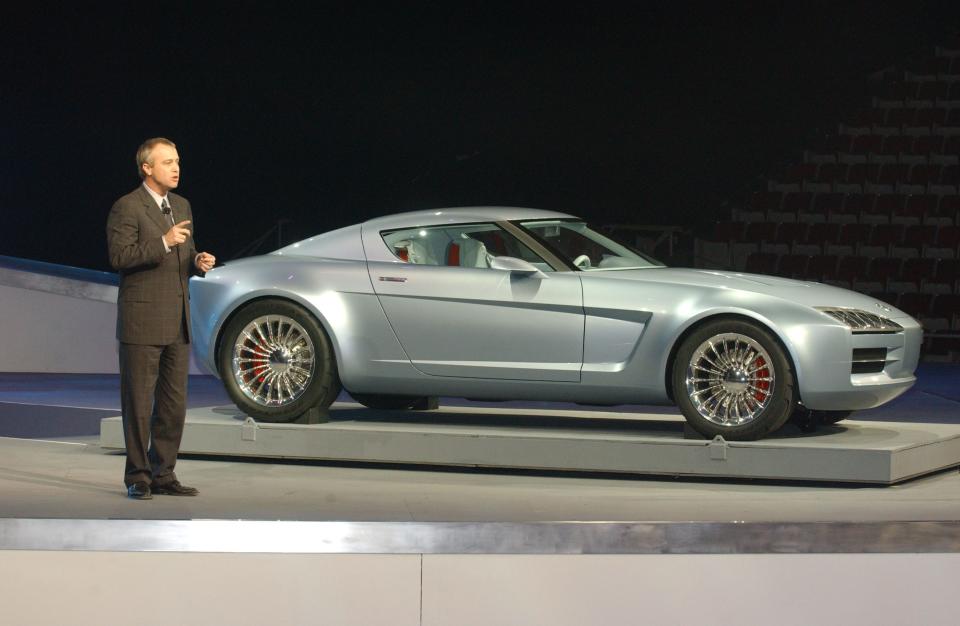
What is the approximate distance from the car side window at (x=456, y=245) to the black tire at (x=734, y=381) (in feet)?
3.07

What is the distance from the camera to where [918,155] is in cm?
1938

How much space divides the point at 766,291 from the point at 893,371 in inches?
29.9

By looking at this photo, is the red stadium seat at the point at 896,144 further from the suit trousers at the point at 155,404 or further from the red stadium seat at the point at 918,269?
the suit trousers at the point at 155,404

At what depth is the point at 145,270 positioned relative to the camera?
16.5 ft

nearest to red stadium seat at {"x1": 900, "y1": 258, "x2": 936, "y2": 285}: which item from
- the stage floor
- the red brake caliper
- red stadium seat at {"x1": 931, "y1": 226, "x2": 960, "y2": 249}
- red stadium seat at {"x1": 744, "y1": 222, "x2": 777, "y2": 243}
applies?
red stadium seat at {"x1": 931, "y1": 226, "x2": 960, "y2": 249}

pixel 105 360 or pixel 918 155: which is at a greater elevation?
pixel 918 155

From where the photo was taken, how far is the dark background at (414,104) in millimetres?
16172

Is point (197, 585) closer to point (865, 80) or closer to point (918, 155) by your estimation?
point (918, 155)

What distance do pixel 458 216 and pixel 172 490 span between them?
79.7 inches

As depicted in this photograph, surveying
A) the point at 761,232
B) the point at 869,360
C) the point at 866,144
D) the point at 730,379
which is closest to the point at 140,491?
the point at 730,379

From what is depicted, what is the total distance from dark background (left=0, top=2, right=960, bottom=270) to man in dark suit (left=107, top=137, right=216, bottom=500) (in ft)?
34.7

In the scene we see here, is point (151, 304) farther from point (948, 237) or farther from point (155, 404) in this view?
point (948, 237)

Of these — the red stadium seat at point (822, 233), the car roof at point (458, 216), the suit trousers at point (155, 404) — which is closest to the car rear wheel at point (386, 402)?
the car roof at point (458, 216)

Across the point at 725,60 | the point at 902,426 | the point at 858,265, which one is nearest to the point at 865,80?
the point at 725,60
